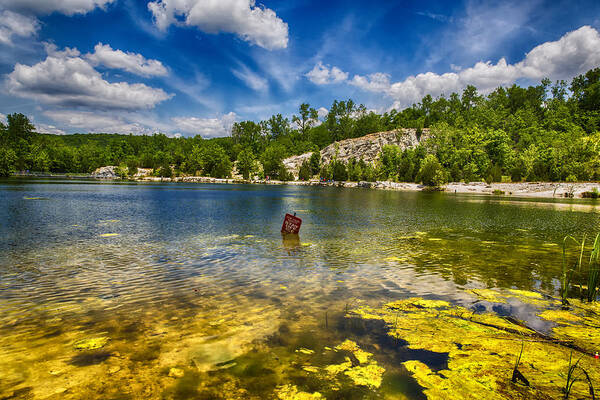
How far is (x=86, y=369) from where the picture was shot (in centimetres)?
598

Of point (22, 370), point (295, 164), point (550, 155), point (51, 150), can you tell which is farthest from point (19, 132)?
point (550, 155)

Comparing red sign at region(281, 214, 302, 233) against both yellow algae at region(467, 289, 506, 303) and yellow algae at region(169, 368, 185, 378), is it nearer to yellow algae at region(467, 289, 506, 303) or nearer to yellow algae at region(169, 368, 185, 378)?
yellow algae at region(467, 289, 506, 303)

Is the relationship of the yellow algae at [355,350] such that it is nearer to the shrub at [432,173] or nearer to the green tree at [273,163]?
the shrub at [432,173]

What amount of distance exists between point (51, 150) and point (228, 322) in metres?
254

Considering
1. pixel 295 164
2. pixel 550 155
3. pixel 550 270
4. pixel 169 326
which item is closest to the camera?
pixel 169 326

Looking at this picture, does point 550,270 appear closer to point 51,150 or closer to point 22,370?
point 22,370

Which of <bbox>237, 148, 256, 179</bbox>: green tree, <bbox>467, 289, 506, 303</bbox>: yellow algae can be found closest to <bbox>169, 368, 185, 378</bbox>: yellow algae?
<bbox>467, 289, 506, 303</bbox>: yellow algae

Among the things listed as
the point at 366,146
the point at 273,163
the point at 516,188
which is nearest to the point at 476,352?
the point at 516,188

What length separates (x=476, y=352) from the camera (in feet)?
22.3

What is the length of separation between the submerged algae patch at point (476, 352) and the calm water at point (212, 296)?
0.55 meters

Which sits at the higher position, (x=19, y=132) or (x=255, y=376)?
(x=19, y=132)

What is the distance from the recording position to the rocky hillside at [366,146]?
182875 millimetres

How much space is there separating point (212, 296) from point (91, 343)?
12.9 feet

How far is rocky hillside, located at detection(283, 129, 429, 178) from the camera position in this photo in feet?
600
